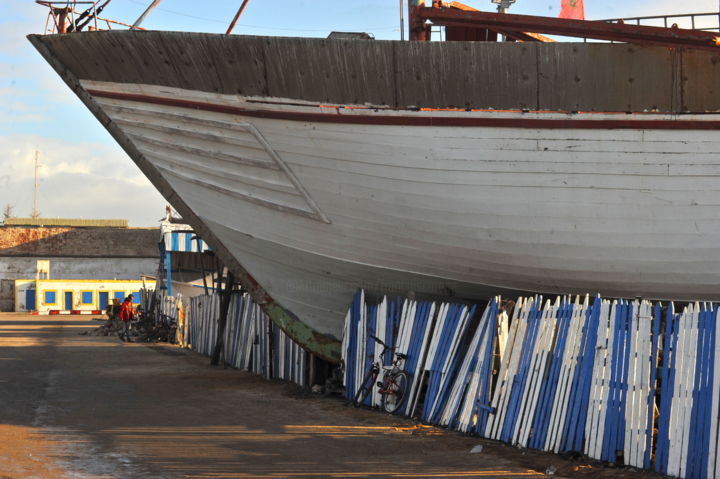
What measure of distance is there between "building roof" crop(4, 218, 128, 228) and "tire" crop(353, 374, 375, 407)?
53983 mm

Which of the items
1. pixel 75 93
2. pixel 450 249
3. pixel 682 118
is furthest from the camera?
pixel 75 93

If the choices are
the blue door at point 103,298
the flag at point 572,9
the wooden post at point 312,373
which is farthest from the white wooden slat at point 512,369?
the blue door at point 103,298

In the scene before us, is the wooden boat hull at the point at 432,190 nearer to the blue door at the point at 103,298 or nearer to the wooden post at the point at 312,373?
the wooden post at the point at 312,373

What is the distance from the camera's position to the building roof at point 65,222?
62.2 m

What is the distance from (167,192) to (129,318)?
1492 cm

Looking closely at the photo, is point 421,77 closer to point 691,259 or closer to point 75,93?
point 691,259

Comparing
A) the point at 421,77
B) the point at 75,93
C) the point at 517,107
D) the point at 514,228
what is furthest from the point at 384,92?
the point at 75,93

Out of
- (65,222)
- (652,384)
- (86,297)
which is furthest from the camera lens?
(65,222)

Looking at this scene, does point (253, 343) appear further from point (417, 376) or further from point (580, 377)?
point (580, 377)

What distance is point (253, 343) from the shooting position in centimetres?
1373

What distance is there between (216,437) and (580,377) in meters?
3.35

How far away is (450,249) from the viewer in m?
8.68

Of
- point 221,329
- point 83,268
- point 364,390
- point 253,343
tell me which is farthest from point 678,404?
point 83,268

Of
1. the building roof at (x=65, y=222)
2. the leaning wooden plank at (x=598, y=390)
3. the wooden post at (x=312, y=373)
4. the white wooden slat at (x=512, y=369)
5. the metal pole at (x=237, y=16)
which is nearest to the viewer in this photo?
the leaning wooden plank at (x=598, y=390)
